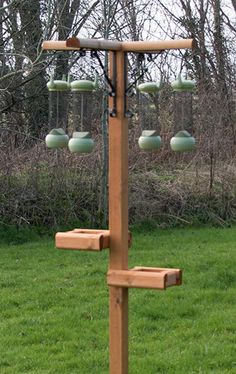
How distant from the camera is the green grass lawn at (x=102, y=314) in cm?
620

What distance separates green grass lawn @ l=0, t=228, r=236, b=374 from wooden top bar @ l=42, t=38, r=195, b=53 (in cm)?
247

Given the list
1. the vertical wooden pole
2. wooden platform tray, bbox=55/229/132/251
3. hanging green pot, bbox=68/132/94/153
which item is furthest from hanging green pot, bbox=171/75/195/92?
wooden platform tray, bbox=55/229/132/251

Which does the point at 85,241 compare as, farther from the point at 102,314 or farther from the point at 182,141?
the point at 102,314

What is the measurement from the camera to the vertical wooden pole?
14.9 feet

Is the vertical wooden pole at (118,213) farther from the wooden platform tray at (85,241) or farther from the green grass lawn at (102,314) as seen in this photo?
the green grass lawn at (102,314)

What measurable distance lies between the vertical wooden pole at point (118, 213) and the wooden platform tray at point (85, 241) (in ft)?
0.22

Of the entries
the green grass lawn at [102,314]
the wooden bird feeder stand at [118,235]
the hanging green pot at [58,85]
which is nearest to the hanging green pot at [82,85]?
the hanging green pot at [58,85]

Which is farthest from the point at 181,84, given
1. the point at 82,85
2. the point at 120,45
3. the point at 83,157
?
the point at 83,157

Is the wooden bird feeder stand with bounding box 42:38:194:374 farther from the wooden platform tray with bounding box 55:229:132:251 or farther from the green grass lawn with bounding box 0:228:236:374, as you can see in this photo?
the green grass lawn with bounding box 0:228:236:374

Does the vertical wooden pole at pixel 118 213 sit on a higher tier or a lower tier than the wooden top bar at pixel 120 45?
lower

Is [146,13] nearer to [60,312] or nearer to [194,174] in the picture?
[194,174]

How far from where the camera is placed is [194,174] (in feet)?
43.7

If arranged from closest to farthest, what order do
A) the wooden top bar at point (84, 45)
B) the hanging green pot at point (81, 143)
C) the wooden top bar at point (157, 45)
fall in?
the wooden top bar at point (84, 45), the wooden top bar at point (157, 45), the hanging green pot at point (81, 143)

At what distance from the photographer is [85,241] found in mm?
4520
